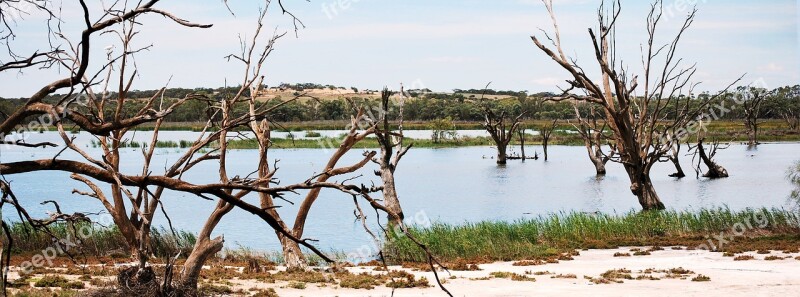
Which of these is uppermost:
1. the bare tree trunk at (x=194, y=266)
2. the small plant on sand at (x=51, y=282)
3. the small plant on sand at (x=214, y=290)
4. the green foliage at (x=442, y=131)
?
the bare tree trunk at (x=194, y=266)

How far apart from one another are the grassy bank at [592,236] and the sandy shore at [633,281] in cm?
128

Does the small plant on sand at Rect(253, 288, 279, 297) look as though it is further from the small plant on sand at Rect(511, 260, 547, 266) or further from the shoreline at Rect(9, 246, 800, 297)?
the small plant on sand at Rect(511, 260, 547, 266)

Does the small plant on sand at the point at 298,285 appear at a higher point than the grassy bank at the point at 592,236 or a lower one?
higher

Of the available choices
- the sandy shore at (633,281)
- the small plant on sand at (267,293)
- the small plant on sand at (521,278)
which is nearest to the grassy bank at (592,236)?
the sandy shore at (633,281)

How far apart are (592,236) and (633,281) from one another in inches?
248

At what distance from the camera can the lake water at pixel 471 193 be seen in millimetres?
28078

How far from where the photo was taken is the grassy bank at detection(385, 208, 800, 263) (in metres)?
18.4

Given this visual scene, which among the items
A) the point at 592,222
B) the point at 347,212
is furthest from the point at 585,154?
the point at 592,222

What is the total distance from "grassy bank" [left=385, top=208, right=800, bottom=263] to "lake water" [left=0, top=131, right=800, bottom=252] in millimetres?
1834

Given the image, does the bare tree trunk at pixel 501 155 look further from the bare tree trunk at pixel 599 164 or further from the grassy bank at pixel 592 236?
the grassy bank at pixel 592 236

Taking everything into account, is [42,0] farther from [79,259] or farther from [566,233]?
[566,233]

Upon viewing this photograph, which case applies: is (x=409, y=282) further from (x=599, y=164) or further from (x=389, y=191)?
(x=599, y=164)

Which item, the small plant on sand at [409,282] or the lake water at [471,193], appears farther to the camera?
the lake water at [471,193]

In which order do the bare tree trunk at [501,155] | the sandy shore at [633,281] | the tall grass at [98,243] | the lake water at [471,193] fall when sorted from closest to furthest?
1. the sandy shore at [633,281]
2. the tall grass at [98,243]
3. the lake water at [471,193]
4. the bare tree trunk at [501,155]
